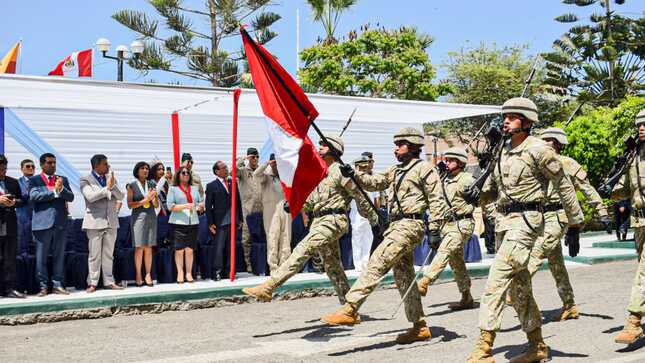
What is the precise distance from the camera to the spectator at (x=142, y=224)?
40.8ft

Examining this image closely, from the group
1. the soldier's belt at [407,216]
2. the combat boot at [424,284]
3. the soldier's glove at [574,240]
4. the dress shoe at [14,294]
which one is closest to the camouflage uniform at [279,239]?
the combat boot at [424,284]

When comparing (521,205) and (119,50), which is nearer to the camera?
(521,205)

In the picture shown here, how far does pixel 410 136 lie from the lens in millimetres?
8164

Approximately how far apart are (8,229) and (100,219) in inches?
53.5

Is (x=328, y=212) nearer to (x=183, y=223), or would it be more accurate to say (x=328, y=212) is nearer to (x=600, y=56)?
(x=183, y=223)

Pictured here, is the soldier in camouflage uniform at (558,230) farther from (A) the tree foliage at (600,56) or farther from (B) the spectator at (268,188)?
(A) the tree foliage at (600,56)

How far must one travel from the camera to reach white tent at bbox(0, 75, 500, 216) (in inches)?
507

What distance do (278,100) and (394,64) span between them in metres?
31.5

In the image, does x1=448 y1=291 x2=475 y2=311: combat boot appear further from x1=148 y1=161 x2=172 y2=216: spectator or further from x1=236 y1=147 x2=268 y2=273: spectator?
x1=148 y1=161 x2=172 y2=216: spectator

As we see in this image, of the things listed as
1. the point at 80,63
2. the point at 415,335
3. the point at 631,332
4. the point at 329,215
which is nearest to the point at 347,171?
the point at 329,215

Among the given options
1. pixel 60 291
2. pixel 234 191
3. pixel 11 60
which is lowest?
pixel 60 291

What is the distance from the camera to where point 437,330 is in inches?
351

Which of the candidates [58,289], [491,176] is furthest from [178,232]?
[491,176]

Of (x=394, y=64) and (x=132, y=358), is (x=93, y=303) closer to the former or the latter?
(x=132, y=358)
